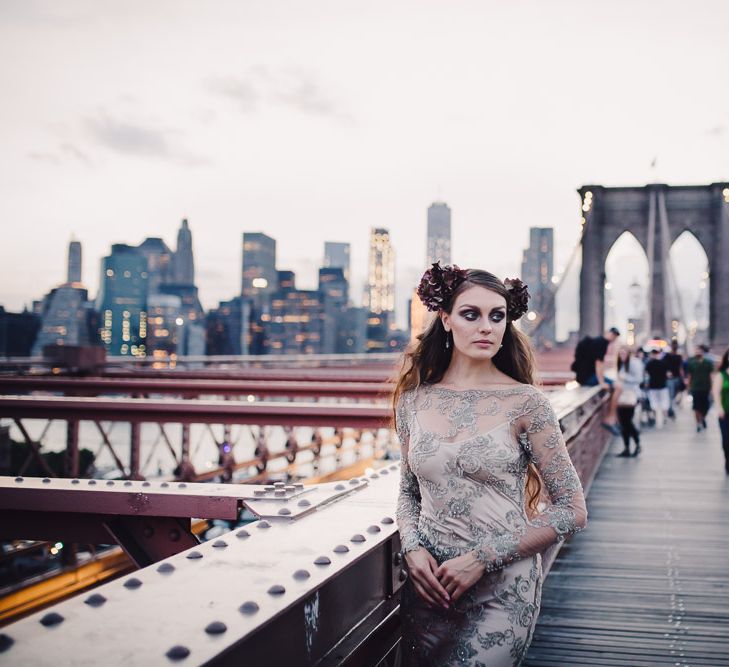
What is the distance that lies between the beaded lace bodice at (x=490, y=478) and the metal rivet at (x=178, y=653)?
1.03 metres

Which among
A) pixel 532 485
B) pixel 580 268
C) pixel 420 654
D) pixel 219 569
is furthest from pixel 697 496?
pixel 580 268

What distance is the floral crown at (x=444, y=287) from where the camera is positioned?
2461mm

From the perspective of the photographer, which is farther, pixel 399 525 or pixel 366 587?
pixel 399 525

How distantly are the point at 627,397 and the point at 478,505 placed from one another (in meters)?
10.4

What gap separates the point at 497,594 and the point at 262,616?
897 millimetres

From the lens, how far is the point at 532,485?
265 centimetres

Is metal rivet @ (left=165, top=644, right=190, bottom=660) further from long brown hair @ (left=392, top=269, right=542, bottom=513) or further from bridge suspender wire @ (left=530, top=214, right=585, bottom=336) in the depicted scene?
bridge suspender wire @ (left=530, top=214, right=585, bottom=336)

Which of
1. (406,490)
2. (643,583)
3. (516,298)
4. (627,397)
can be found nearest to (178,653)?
(406,490)

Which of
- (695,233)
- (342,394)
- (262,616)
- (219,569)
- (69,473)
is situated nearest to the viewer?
(262,616)

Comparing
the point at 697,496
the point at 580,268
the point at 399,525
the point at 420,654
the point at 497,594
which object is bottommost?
the point at 697,496

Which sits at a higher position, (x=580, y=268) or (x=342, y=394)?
(x=580, y=268)

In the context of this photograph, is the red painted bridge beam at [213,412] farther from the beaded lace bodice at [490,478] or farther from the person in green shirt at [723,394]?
the person in green shirt at [723,394]

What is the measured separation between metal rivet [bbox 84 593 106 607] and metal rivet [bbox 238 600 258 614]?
0.27m

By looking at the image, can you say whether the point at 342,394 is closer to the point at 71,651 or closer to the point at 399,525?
the point at 399,525
